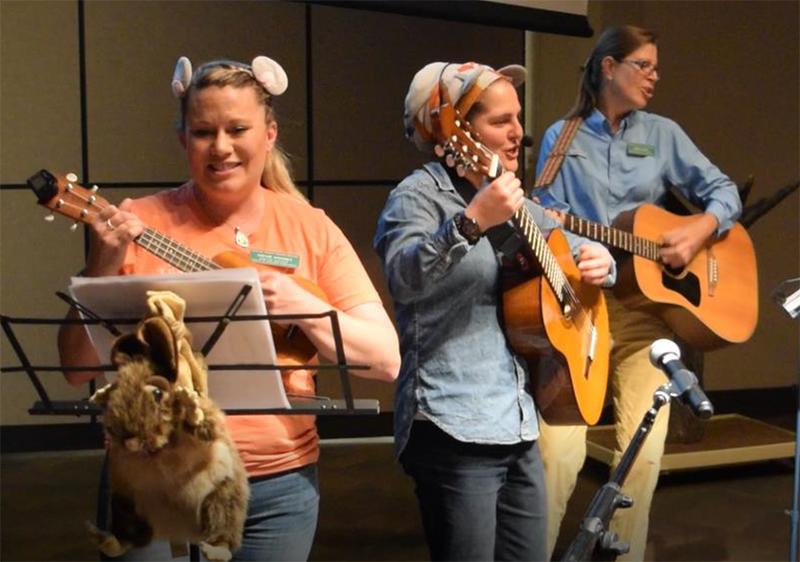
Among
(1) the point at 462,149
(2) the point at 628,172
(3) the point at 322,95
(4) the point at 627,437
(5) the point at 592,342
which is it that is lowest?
(4) the point at 627,437

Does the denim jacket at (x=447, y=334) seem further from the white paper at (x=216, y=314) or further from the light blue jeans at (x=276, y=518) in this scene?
the white paper at (x=216, y=314)

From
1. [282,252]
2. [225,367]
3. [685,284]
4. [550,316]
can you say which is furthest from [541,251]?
[685,284]

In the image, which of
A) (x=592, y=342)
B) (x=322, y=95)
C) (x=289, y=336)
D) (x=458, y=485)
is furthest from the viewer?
(x=322, y=95)

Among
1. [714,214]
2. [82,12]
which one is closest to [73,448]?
[82,12]

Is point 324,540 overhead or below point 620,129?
below

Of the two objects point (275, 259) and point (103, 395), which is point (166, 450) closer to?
point (103, 395)

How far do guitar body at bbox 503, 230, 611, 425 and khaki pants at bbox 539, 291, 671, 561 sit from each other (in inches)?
14.4

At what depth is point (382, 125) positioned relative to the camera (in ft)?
17.4

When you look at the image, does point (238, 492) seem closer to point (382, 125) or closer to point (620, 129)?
point (620, 129)

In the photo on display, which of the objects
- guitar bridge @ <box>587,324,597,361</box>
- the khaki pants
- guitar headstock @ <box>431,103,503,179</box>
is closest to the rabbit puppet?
guitar headstock @ <box>431,103,503,179</box>

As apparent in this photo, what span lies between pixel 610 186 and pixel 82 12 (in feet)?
8.55

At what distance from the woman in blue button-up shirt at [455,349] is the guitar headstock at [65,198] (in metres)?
0.63

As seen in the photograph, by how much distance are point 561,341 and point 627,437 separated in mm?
951

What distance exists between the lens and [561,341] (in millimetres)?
2572
